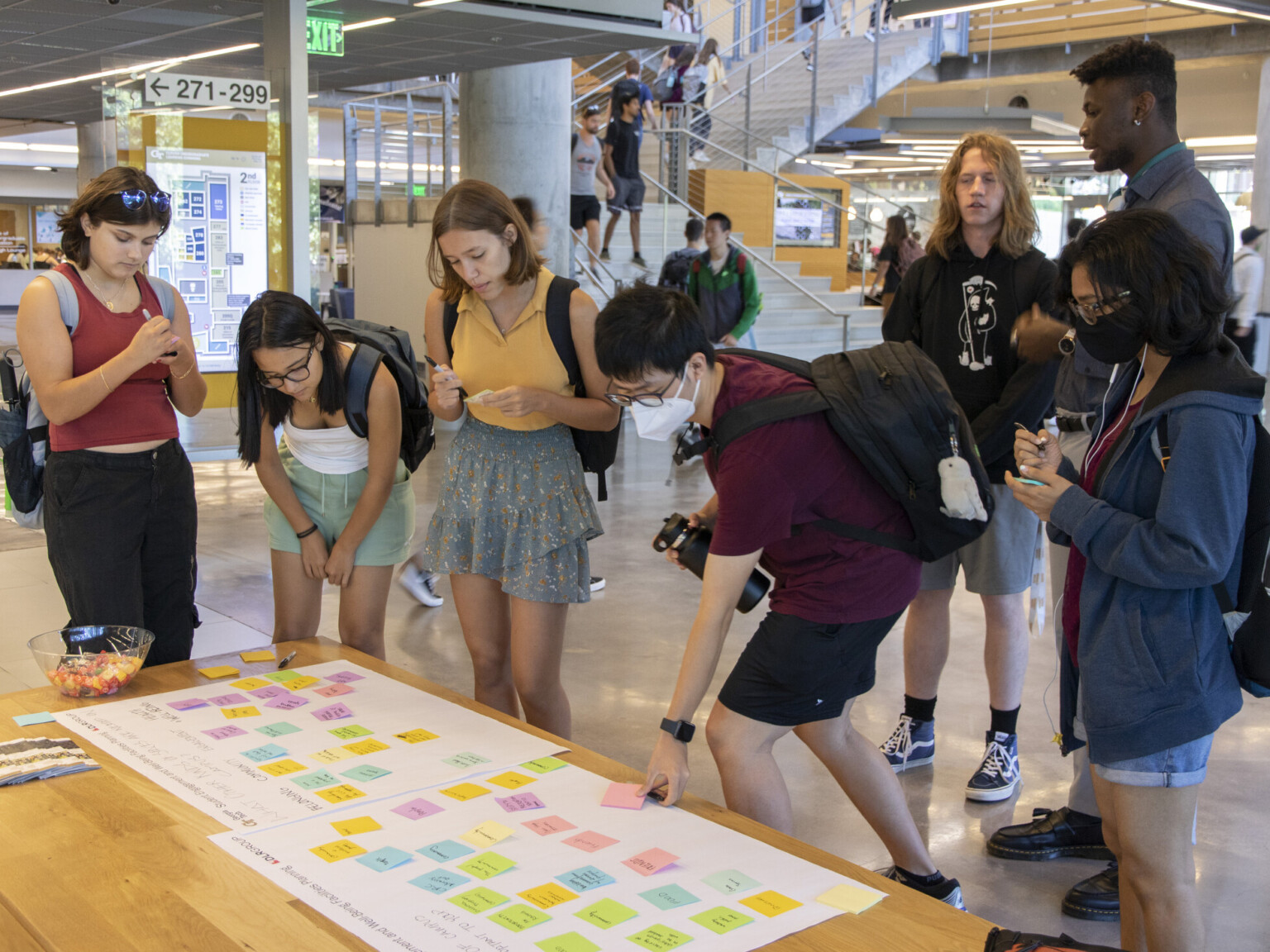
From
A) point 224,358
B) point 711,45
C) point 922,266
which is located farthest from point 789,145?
point 922,266

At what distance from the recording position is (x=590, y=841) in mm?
1737

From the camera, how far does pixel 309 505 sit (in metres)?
2.91

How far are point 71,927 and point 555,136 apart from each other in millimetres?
8391

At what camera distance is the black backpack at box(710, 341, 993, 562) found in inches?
79.8

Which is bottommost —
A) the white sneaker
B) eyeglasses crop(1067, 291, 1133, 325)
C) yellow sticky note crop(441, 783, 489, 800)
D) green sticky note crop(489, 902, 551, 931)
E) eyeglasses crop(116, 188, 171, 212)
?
the white sneaker

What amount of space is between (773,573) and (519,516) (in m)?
0.71

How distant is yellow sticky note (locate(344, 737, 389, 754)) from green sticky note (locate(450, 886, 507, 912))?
0.55 metres

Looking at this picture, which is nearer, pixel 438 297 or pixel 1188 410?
pixel 1188 410

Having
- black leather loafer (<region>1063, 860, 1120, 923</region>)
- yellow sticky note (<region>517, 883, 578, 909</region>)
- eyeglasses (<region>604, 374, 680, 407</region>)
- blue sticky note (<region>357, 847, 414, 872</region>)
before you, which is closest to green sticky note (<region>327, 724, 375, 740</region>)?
blue sticky note (<region>357, 847, 414, 872</region>)

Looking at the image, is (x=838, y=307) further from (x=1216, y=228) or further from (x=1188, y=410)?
(x=1188, y=410)

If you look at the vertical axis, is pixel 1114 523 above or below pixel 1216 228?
below

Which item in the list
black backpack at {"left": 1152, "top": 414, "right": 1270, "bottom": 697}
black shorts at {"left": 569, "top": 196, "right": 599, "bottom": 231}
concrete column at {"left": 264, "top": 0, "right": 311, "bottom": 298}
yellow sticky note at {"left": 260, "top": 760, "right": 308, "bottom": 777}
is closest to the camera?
black backpack at {"left": 1152, "top": 414, "right": 1270, "bottom": 697}

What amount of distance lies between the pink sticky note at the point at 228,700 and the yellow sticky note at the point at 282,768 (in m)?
0.33

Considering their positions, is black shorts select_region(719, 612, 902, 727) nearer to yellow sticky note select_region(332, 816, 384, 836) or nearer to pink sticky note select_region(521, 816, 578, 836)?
pink sticky note select_region(521, 816, 578, 836)
